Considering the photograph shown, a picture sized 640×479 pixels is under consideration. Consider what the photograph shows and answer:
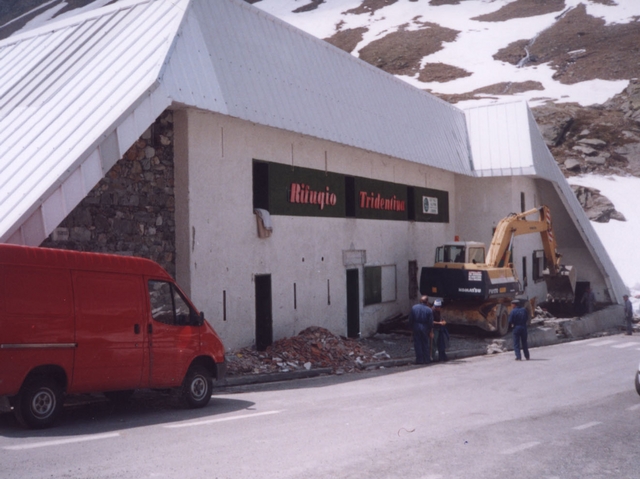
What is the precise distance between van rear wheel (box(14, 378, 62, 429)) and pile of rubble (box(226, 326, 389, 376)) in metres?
5.90

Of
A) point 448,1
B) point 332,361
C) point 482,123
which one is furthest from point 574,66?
point 332,361

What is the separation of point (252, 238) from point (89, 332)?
856 centimetres

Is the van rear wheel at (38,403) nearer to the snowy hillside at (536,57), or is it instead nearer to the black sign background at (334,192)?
the black sign background at (334,192)

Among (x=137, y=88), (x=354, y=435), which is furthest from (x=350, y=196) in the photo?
(x=354, y=435)

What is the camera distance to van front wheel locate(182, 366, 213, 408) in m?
10.5

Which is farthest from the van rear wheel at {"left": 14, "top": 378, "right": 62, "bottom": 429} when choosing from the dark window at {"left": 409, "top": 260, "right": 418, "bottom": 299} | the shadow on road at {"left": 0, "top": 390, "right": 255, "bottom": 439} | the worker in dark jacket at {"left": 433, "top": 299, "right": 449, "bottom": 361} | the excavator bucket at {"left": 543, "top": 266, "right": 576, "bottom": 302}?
the excavator bucket at {"left": 543, "top": 266, "right": 576, "bottom": 302}

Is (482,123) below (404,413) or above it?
above

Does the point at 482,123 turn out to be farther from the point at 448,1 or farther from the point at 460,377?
the point at 448,1

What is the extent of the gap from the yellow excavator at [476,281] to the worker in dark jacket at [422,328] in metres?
5.31

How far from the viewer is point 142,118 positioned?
13.1m

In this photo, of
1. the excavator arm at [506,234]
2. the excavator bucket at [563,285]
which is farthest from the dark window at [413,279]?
the excavator bucket at [563,285]

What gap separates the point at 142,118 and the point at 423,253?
16256mm

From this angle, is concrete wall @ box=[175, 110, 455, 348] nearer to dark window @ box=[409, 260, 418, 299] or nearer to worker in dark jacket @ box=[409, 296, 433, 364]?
dark window @ box=[409, 260, 418, 299]

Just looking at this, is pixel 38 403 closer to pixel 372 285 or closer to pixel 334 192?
pixel 334 192
